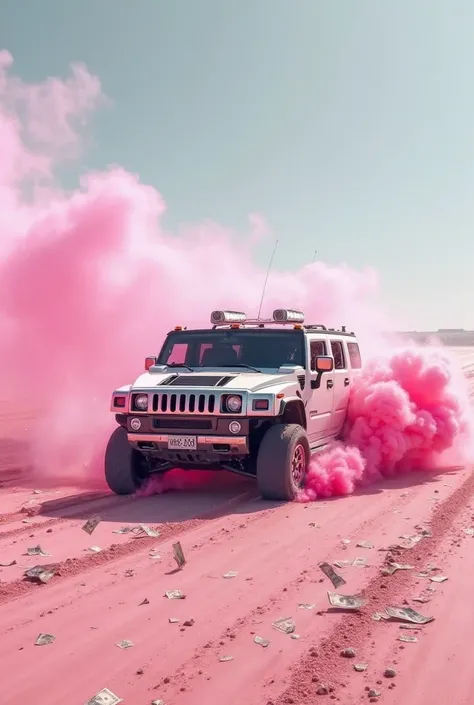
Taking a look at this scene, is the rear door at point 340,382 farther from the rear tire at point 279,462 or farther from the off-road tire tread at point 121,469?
the off-road tire tread at point 121,469

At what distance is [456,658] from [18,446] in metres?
10.6

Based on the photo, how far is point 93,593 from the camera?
16.0 ft

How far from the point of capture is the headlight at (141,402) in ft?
26.2

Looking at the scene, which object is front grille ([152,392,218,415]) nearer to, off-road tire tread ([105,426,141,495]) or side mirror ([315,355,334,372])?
off-road tire tread ([105,426,141,495])

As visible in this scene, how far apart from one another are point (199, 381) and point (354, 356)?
3.42m

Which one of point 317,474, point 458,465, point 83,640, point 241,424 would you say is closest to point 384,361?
point 458,465

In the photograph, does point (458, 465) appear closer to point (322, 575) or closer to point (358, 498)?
point (358, 498)

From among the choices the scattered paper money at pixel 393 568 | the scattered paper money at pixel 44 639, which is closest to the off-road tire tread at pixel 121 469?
the scattered paper money at pixel 393 568

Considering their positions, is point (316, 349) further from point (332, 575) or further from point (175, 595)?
point (175, 595)

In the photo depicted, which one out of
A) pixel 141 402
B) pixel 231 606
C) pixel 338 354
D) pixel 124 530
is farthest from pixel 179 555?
pixel 338 354

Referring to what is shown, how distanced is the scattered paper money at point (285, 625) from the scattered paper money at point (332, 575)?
2.33 ft

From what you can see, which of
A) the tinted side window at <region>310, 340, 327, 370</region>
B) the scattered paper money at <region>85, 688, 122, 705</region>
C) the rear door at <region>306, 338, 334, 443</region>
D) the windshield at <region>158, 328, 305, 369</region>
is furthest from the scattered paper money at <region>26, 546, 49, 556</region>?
the tinted side window at <region>310, 340, 327, 370</region>

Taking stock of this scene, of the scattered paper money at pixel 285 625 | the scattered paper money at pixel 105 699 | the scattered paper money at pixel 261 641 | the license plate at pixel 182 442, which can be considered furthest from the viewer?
the license plate at pixel 182 442

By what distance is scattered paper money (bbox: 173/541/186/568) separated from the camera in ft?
18.1
